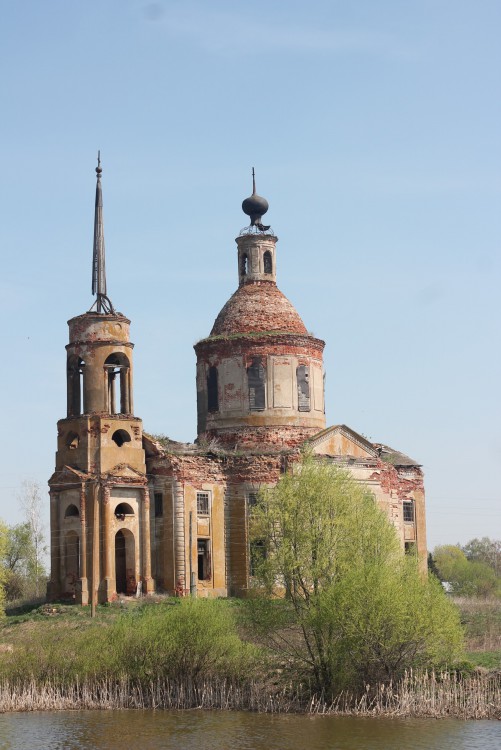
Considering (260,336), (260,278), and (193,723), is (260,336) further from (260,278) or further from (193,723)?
(193,723)

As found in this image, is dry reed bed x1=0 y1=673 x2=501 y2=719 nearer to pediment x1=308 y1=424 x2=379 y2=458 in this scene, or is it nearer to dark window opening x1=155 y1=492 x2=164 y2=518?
dark window opening x1=155 y1=492 x2=164 y2=518

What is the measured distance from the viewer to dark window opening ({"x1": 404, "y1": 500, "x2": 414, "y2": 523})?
49.9 meters

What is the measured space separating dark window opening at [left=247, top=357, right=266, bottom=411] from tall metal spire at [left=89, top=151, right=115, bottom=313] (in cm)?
551

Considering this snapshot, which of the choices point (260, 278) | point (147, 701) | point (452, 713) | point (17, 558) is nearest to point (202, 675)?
point (147, 701)

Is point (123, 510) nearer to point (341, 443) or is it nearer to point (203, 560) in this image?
point (203, 560)

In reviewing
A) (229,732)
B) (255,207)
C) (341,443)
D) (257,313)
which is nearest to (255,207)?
(255,207)

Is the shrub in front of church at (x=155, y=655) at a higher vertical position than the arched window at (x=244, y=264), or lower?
lower

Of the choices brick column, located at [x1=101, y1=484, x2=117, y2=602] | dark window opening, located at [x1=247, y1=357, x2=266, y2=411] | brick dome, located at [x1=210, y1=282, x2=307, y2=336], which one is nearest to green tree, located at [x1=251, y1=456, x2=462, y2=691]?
brick column, located at [x1=101, y1=484, x2=117, y2=602]

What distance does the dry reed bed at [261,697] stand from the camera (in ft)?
95.0

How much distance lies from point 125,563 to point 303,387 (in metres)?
9.13

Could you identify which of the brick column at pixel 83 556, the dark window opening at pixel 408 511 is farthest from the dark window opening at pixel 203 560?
the dark window opening at pixel 408 511

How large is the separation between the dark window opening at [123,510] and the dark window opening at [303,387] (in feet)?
24.8

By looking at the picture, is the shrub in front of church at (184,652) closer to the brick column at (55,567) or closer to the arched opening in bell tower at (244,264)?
the brick column at (55,567)

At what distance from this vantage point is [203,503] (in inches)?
1722
